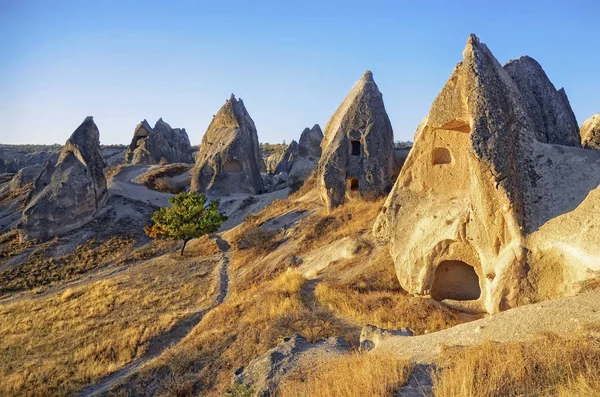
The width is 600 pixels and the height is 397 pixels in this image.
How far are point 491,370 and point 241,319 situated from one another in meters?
7.59

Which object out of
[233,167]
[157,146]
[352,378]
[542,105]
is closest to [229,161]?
[233,167]

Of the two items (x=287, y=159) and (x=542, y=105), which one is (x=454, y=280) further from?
(x=287, y=159)

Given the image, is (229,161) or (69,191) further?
(229,161)

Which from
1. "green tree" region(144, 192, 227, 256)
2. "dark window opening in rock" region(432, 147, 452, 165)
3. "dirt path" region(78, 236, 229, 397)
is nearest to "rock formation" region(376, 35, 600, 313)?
"dark window opening in rock" region(432, 147, 452, 165)

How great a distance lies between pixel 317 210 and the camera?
21453mm

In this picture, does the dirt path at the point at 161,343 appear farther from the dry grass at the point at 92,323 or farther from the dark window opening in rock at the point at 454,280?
the dark window opening in rock at the point at 454,280

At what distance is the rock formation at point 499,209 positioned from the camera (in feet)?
28.5

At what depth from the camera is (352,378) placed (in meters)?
5.19

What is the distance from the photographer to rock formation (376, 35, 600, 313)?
870cm

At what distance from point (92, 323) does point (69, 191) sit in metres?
13.4

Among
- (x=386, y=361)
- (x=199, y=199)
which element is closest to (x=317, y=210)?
(x=199, y=199)

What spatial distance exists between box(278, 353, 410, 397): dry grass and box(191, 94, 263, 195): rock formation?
25486 millimetres

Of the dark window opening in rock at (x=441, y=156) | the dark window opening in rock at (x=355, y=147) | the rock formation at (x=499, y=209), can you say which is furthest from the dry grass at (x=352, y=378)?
the dark window opening in rock at (x=355, y=147)

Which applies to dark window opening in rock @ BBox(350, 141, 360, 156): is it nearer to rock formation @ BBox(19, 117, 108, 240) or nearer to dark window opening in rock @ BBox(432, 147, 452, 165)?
dark window opening in rock @ BBox(432, 147, 452, 165)
